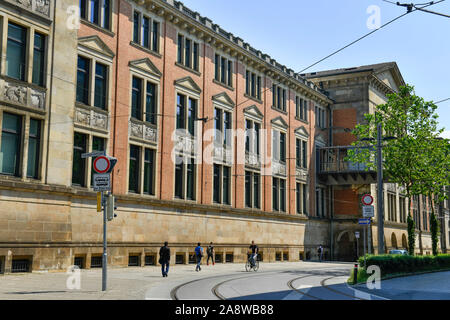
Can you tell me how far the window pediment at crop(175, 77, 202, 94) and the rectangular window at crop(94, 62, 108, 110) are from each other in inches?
241

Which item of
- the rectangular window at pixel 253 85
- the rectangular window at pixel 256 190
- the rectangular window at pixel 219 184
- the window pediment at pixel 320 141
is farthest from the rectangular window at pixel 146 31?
the window pediment at pixel 320 141

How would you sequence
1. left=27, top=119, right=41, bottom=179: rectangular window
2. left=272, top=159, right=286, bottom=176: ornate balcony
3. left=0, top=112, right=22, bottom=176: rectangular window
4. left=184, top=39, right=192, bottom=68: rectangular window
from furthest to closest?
1. left=272, top=159, right=286, bottom=176: ornate balcony
2. left=184, top=39, right=192, bottom=68: rectangular window
3. left=27, top=119, right=41, bottom=179: rectangular window
4. left=0, top=112, right=22, bottom=176: rectangular window

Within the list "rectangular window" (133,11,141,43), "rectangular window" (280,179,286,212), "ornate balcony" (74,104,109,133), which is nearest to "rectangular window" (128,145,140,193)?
"ornate balcony" (74,104,109,133)

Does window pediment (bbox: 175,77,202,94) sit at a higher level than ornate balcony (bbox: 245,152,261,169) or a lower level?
higher

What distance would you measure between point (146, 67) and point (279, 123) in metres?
18.0

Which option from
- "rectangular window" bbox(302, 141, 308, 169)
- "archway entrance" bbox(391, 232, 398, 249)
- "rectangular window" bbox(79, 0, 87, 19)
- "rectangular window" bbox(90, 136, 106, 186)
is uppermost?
"rectangular window" bbox(79, 0, 87, 19)

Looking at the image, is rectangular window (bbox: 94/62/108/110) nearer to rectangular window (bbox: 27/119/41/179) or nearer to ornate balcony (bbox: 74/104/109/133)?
ornate balcony (bbox: 74/104/109/133)

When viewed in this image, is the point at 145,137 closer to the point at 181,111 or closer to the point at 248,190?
the point at 181,111

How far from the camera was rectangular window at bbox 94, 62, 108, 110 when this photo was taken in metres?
28.3

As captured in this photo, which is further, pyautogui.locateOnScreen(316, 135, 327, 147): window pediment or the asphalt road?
pyautogui.locateOnScreen(316, 135, 327, 147): window pediment

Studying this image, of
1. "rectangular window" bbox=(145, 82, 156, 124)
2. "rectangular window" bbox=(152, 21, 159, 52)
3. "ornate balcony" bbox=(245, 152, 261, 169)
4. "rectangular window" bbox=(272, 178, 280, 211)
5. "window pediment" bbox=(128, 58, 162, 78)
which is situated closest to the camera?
"window pediment" bbox=(128, 58, 162, 78)

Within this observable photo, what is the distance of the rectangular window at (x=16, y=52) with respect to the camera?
2311 centimetres
